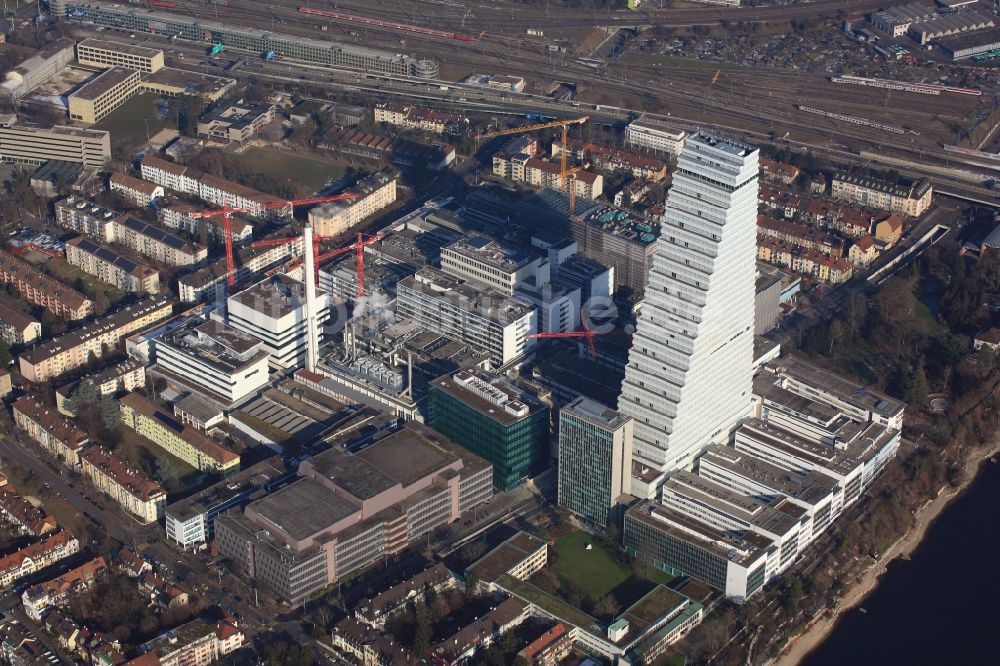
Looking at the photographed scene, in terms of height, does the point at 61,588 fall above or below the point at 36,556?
below

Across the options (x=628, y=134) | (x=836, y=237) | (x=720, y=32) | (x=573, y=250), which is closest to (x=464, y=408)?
(x=573, y=250)

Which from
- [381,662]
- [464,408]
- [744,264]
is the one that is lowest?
[381,662]

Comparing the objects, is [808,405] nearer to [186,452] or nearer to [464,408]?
[464,408]

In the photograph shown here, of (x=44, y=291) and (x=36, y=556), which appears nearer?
(x=36, y=556)

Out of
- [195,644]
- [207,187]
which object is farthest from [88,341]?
[195,644]

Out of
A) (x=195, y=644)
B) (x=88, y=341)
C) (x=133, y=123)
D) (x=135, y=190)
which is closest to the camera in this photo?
(x=195, y=644)

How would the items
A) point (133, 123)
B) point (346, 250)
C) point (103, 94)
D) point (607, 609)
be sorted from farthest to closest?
point (103, 94)
point (133, 123)
point (346, 250)
point (607, 609)

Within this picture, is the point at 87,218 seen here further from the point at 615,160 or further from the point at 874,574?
the point at 874,574

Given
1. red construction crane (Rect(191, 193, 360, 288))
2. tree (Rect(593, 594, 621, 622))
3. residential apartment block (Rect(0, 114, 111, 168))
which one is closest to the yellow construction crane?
red construction crane (Rect(191, 193, 360, 288))

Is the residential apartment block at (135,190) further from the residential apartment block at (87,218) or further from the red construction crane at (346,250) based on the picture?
the red construction crane at (346,250)
